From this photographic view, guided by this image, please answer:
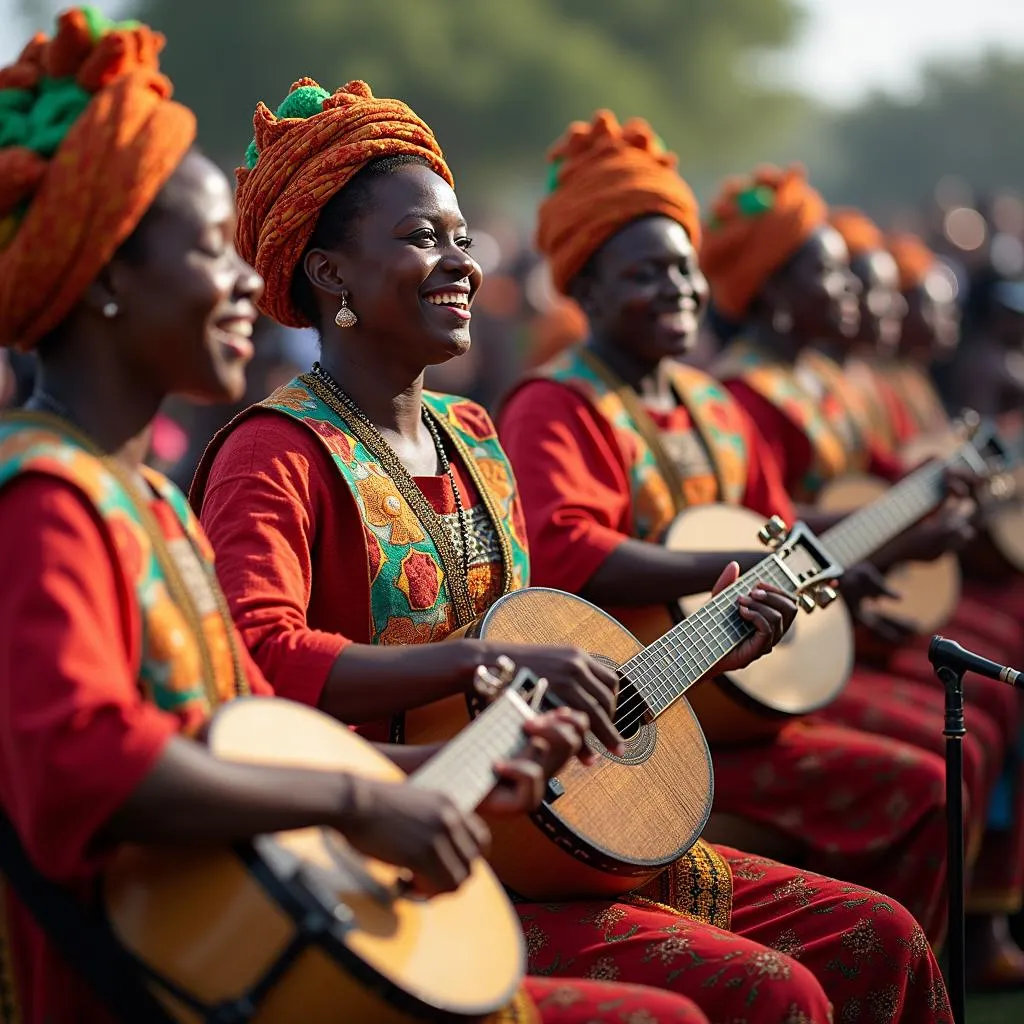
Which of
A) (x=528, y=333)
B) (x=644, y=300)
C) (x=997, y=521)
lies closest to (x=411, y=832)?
(x=644, y=300)

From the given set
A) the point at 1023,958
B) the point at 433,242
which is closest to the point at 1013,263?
the point at 1023,958

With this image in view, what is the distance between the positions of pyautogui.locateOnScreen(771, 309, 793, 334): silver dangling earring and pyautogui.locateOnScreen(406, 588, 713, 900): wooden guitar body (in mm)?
3346

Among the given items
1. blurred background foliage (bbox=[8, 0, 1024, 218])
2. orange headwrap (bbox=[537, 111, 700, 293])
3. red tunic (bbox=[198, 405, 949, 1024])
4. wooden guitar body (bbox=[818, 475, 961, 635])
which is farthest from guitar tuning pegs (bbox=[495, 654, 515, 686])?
blurred background foliage (bbox=[8, 0, 1024, 218])

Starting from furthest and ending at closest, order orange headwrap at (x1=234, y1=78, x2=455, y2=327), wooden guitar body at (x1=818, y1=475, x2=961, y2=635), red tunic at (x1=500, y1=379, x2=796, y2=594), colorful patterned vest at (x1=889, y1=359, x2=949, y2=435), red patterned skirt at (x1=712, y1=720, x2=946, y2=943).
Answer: colorful patterned vest at (x1=889, y1=359, x2=949, y2=435) < wooden guitar body at (x1=818, y1=475, x2=961, y2=635) < red patterned skirt at (x1=712, y1=720, x2=946, y2=943) < red tunic at (x1=500, y1=379, x2=796, y2=594) < orange headwrap at (x1=234, y1=78, x2=455, y2=327)

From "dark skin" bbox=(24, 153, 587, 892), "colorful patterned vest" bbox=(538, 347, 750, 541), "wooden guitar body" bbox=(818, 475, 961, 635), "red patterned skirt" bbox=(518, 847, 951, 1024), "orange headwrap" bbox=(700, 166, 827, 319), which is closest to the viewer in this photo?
"dark skin" bbox=(24, 153, 587, 892)

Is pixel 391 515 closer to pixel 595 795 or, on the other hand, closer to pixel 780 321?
pixel 595 795

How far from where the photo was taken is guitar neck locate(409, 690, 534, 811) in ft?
8.37

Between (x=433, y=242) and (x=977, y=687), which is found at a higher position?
(x=433, y=242)

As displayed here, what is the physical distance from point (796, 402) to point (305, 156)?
3194mm

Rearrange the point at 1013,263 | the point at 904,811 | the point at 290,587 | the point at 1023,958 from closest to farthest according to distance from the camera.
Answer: the point at 290,587
the point at 904,811
the point at 1023,958
the point at 1013,263

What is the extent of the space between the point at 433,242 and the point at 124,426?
1.14 meters

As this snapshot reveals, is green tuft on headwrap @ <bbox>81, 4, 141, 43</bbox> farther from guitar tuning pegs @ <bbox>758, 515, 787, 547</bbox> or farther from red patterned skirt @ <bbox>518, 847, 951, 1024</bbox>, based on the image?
guitar tuning pegs @ <bbox>758, 515, 787, 547</bbox>

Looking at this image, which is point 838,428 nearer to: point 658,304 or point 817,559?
point 658,304

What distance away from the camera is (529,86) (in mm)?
43219
